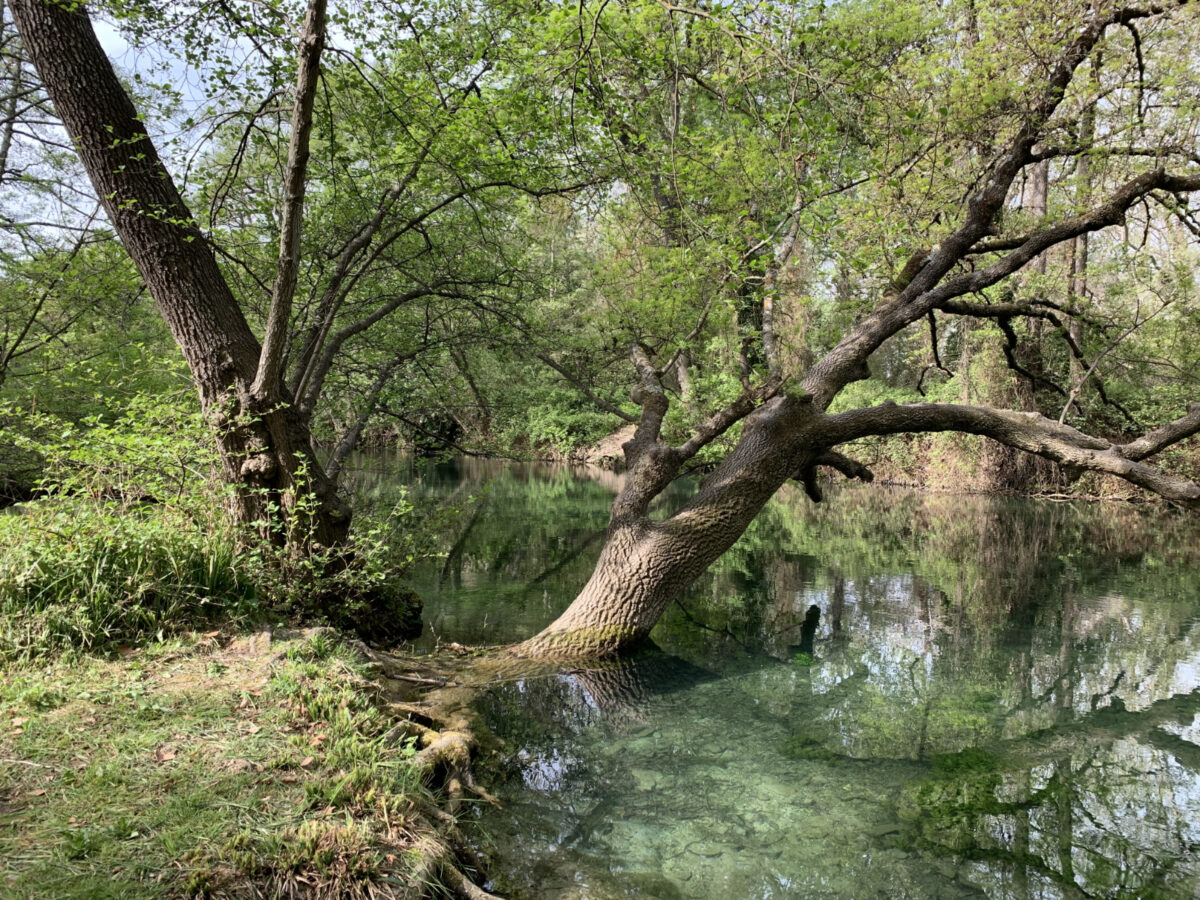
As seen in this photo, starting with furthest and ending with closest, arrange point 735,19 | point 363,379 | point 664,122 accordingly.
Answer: point 363,379
point 664,122
point 735,19

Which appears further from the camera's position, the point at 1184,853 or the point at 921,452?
the point at 921,452

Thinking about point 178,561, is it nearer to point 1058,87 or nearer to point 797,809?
point 797,809

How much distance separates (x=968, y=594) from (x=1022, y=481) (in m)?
A: 9.74

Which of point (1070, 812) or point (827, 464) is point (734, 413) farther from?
point (1070, 812)

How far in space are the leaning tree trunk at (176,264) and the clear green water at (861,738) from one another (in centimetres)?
221

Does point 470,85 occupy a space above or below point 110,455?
above

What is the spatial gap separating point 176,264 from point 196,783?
11.3 feet

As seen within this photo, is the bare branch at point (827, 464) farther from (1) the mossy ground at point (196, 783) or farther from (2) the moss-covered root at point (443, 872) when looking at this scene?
(2) the moss-covered root at point (443, 872)

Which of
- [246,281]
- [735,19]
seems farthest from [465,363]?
[735,19]

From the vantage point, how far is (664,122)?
6.74 metres

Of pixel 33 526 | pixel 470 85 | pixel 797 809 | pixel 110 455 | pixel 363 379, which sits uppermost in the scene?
pixel 470 85

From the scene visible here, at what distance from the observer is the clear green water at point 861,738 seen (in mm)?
3049

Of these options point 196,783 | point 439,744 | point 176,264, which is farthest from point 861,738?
point 176,264

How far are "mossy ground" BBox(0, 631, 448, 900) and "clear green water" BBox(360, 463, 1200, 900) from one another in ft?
2.60
